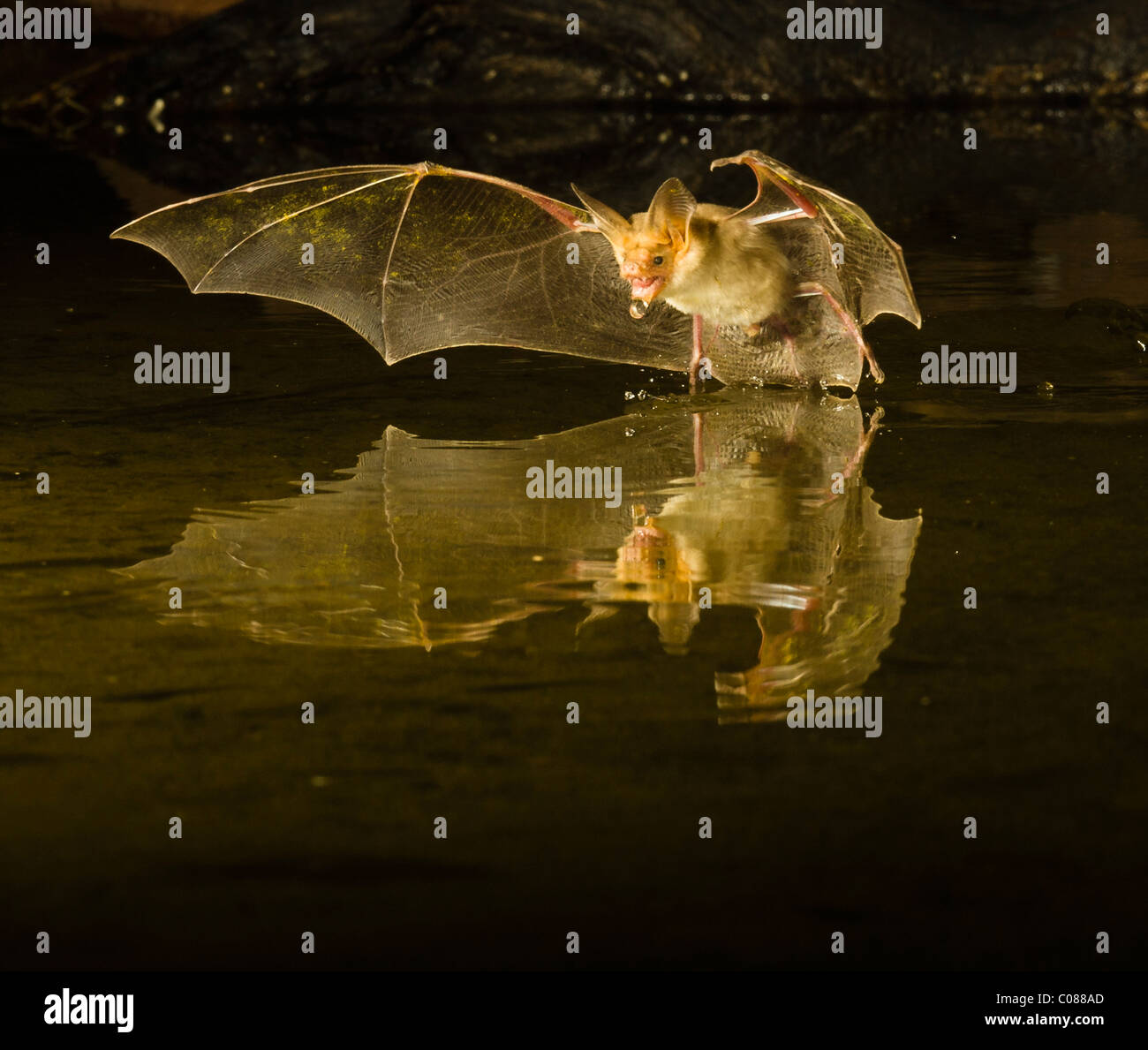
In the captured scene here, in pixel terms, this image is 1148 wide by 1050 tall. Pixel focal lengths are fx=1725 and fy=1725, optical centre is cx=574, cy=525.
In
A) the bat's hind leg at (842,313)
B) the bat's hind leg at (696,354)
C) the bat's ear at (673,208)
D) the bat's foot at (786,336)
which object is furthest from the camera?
the bat's hind leg at (696,354)

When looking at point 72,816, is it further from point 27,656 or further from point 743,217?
point 743,217

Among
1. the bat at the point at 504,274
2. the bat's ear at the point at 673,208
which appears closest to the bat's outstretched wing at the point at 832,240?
the bat at the point at 504,274

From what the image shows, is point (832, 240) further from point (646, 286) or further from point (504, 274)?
point (504, 274)

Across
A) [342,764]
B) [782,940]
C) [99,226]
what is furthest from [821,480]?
[99,226]

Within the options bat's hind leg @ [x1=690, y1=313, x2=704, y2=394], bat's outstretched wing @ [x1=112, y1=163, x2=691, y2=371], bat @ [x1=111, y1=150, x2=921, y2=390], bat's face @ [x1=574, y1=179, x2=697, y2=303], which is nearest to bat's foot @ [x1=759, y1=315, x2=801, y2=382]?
bat @ [x1=111, y1=150, x2=921, y2=390]

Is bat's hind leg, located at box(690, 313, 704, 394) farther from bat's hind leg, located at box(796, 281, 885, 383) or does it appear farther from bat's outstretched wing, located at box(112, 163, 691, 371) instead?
bat's hind leg, located at box(796, 281, 885, 383)

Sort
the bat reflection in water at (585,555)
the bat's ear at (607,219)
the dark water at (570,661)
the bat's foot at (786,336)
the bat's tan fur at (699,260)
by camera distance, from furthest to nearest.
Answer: the bat's foot at (786,336)
the bat's ear at (607,219)
the bat's tan fur at (699,260)
the bat reflection in water at (585,555)
the dark water at (570,661)

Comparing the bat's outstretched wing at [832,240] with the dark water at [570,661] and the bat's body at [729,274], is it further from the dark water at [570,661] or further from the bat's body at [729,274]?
the dark water at [570,661]
